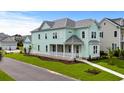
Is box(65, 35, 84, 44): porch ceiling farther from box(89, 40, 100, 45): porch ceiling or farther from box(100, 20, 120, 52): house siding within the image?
box(100, 20, 120, 52): house siding

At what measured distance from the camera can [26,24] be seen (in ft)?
35.6

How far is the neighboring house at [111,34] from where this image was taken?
11477 millimetres

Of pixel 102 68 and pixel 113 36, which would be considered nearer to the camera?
pixel 102 68

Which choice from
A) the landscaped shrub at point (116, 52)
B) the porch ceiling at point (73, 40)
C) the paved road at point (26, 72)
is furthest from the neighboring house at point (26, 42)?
the landscaped shrub at point (116, 52)

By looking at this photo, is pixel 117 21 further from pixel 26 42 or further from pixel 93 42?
pixel 26 42

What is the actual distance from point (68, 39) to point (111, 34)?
3.32 meters

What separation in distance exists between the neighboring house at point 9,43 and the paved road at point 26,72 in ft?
1.67

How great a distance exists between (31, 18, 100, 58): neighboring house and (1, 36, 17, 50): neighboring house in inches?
36.7

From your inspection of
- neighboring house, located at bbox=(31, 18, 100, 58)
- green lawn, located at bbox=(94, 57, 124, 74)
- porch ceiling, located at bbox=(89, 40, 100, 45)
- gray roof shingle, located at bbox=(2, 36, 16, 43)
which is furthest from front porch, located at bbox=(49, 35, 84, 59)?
gray roof shingle, located at bbox=(2, 36, 16, 43)

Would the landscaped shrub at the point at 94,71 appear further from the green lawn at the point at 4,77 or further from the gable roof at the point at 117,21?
the green lawn at the point at 4,77
